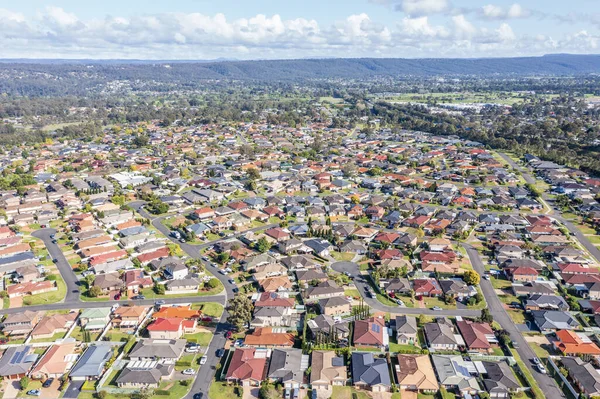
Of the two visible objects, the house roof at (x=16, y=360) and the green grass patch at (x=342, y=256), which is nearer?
the house roof at (x=16, y=360)

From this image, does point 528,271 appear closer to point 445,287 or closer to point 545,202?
point 445,287

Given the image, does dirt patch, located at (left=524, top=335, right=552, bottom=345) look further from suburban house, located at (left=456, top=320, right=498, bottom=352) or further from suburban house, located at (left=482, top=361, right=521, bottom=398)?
suburban house, located at (left=482, top=361, right=521, bottom=398)

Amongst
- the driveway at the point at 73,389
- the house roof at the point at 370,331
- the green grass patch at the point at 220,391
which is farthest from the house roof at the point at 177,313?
the house roof at the point at 370,331

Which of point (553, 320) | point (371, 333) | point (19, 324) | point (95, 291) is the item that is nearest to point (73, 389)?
point (19, 324)

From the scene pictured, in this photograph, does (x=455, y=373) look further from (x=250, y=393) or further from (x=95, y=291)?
(x=95, y=291)

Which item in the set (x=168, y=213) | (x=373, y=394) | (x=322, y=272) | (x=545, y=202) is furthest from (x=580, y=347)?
(x=168, y=213)

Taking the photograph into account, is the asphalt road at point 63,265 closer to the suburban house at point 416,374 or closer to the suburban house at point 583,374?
the suburban house at point 416,374

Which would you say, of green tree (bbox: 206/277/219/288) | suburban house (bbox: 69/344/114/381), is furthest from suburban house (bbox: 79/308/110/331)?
green tree (bbox: 206/277/219/288)
